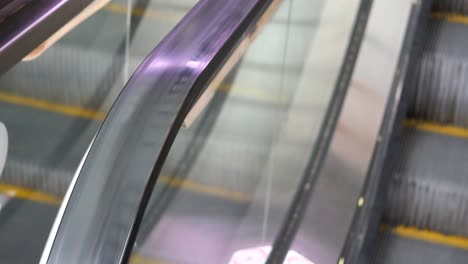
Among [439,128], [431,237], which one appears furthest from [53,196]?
[439,128]

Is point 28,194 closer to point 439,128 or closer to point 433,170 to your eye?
point 433,170

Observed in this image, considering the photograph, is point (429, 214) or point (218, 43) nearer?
point (218, 43)

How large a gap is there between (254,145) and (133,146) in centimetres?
178

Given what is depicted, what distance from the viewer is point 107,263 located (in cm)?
113

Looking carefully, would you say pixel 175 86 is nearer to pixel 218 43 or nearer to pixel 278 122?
pixel 218 43

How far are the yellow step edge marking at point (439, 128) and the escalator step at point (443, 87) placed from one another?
0.05 m

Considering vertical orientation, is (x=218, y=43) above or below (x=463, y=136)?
below

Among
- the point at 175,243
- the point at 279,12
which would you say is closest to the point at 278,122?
the point at 279,12

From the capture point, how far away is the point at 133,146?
1274 millimetres

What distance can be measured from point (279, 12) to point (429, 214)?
35.0 inches

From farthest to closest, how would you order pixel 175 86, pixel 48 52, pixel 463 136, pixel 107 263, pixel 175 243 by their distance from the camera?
1. pixel 463 136
2. pixel 48 52
3. pixel 175 243
4. pixel 175 86
5. pixel 107 263

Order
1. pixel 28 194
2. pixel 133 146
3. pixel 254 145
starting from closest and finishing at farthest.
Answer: pixel 133 146
pixel 28 194
pixel 254 145

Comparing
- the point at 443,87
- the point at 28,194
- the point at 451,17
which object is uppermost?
the point at 451,17

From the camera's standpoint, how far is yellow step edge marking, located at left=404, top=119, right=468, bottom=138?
3.05 meters
